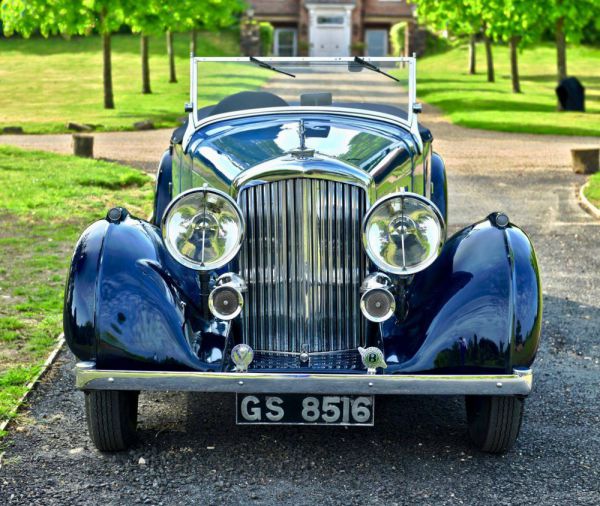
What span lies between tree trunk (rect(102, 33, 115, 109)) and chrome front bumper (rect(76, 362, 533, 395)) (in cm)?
2116

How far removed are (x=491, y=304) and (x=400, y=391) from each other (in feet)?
2.08

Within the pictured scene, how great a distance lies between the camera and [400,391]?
4645 millimetres

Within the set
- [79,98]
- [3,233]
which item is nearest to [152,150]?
[3,233]

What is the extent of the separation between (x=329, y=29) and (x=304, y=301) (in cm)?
5189

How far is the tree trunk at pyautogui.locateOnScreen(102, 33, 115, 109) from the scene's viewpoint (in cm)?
2505

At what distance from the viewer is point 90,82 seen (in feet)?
120

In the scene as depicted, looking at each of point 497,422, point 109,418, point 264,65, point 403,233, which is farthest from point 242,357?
point 264,65

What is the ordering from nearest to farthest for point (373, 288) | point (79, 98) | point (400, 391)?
1. point (400, 391)
2. point (373, 288)
3. point (79, 98)

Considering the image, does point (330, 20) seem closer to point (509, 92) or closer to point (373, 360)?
point (509, 92)

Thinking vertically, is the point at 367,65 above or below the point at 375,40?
above

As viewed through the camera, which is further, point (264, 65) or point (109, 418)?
point (264, 65)

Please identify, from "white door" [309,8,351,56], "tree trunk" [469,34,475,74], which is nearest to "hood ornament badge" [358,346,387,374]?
"tree trunk" [469,34,475,74]

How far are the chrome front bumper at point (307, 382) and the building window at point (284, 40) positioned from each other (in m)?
51.7

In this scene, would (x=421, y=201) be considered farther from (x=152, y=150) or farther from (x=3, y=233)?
(x=152, y=150)
